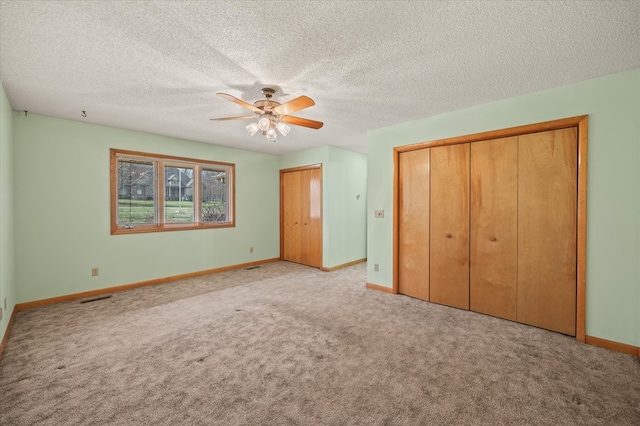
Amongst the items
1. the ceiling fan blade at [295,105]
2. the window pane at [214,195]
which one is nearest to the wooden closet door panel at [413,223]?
the ceiling fan blade at [295,105]

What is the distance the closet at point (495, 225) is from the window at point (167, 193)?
346cm

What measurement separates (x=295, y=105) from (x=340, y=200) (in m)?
3.18

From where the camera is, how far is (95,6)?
154 centimetres

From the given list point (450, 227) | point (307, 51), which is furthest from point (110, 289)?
point (450, 227)

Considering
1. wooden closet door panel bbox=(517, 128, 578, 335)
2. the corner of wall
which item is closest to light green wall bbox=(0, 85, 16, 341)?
the corner of wall

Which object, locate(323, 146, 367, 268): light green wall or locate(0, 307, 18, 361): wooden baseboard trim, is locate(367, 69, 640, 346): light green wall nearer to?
locate(323, 146, 367, 268): light green wall

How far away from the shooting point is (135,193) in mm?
4277

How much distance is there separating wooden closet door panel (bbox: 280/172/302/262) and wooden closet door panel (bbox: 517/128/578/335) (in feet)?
13.1

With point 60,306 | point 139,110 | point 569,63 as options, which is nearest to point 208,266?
point 60,306

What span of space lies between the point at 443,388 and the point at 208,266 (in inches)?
172

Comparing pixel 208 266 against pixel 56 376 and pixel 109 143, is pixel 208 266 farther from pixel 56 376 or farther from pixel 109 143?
pixel 56 376

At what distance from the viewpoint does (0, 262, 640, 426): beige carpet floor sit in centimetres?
162

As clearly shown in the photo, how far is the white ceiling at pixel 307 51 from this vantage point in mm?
1576

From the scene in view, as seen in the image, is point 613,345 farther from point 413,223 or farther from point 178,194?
point 178,194
